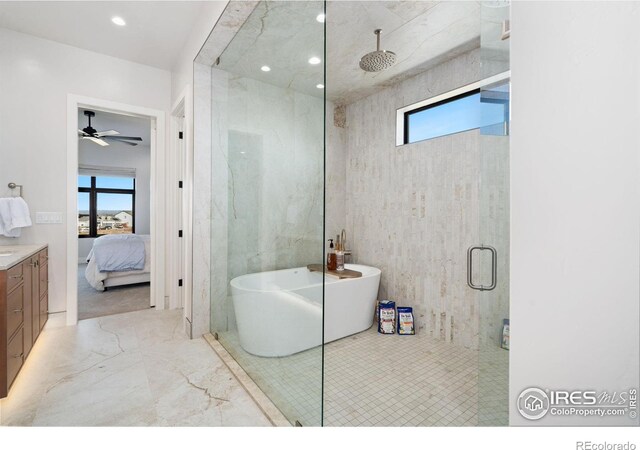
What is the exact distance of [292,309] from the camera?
5.46 ft

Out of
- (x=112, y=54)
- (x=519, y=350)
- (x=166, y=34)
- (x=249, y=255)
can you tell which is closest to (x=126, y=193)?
(x=112, y=54)

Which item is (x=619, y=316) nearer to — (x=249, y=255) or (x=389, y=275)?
(x=249, y=255)

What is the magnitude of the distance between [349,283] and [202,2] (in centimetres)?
266

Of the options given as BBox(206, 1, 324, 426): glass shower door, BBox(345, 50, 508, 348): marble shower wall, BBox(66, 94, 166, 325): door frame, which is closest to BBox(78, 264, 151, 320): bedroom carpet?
BBox(66, 94, 166, 325): door frame

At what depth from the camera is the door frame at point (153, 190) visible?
116 inches

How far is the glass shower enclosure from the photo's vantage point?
1320mm

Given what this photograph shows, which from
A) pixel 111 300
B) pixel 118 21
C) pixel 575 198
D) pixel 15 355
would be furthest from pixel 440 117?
pixel 111 300

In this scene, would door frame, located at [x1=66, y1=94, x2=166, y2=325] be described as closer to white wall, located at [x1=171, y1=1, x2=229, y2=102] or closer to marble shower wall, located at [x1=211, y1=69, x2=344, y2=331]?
white wall, located at [x1=171, y1=1, x2=229, y2=102]

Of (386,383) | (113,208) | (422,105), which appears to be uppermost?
(422,105)

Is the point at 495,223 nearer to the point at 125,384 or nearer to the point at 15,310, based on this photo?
the point at 125,384

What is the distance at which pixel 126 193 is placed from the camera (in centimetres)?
715

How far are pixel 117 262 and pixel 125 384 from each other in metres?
2.79

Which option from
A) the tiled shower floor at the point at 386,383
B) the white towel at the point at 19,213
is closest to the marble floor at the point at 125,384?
the tiled shower floor at the point at 386,383

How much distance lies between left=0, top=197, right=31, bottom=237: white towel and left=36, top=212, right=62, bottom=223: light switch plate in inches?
5.4
